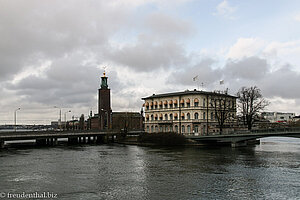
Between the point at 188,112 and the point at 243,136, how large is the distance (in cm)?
2317

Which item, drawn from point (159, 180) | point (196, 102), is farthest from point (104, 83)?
point (159, 180)

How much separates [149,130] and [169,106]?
13.4 m

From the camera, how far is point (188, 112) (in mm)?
97188

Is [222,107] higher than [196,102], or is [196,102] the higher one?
[196,102]

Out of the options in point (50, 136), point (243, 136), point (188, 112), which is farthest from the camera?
point (50, 136)

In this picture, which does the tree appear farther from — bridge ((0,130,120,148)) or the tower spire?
the tower spire

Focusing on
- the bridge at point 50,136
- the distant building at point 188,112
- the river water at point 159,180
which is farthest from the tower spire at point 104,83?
the river water at point 159,180

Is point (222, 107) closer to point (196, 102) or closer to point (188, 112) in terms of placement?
point (196, 102)

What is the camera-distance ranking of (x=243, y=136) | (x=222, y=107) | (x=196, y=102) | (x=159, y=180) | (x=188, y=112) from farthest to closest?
(x=222, y=107) < (x=188, y=112) < (x=196, y=102) < (x=243, y=136) < (x=159, y=180)

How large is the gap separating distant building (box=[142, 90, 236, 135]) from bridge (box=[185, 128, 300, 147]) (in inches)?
240

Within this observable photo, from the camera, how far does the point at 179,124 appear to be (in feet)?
326

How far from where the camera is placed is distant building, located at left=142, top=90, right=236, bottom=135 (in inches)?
3755

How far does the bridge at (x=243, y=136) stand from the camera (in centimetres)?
6938

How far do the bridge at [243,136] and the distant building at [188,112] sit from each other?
240 inches
